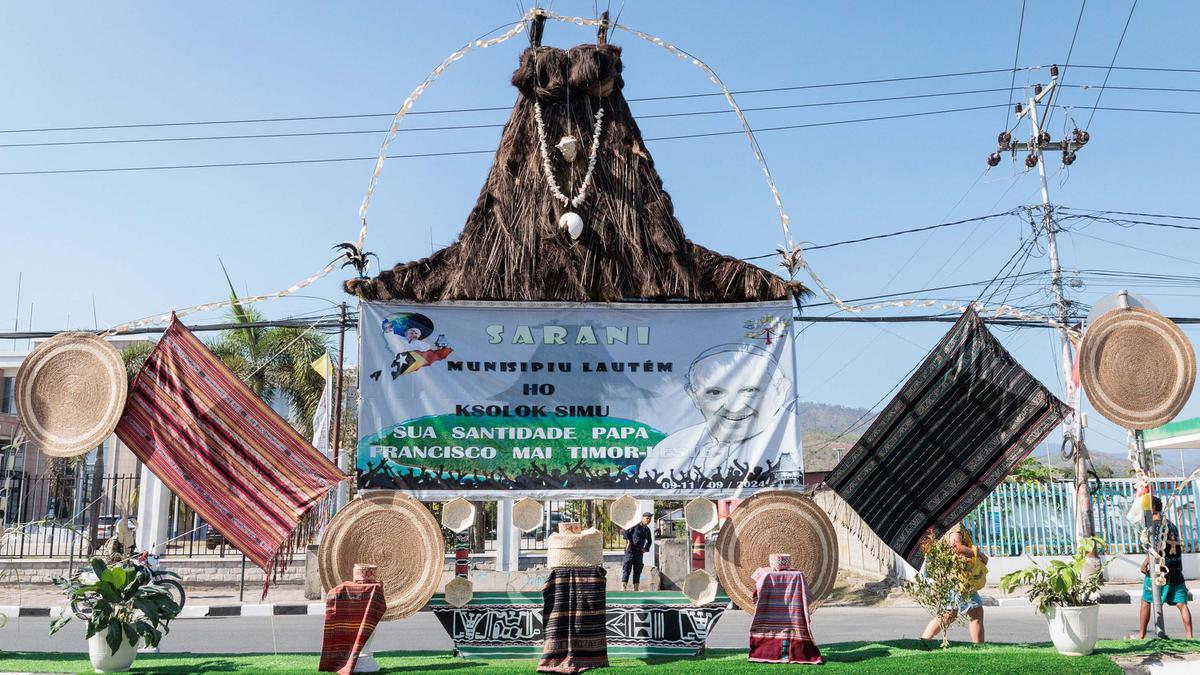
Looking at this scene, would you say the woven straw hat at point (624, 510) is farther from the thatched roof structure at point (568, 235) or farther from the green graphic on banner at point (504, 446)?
the thatched roof structure at point (568, 235)

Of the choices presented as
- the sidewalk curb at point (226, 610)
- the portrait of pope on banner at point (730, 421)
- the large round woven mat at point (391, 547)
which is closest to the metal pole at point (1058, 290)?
the portrait of pope on banner at point (730, 421)

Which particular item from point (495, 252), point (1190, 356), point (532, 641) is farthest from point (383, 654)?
point (1190, 356)

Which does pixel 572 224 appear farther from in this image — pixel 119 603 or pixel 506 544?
pixel 506 544

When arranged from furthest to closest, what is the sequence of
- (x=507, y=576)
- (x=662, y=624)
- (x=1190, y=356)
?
(x=507, y=576)
(x=1190, y=356)
(x=662, y=624)

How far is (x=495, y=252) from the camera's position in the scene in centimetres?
754

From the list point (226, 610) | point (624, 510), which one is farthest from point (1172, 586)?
point (226, 610)

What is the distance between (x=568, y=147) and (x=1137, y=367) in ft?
16.1

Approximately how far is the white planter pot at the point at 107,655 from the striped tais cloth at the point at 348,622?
1.33 meters

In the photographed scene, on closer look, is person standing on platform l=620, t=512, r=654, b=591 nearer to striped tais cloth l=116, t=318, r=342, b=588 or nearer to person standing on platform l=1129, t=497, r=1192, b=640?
person standing on platform l=1129, t=497, r=1192, b=640

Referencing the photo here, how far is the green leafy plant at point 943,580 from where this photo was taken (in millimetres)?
7082

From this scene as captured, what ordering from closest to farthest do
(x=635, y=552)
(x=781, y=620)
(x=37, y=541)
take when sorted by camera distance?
(x=781, y=620) < (x=635, y=552) < (x=37, y=541)

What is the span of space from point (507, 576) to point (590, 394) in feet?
21.9

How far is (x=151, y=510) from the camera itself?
16188 mm

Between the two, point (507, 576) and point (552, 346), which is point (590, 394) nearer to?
point (552, 346)
